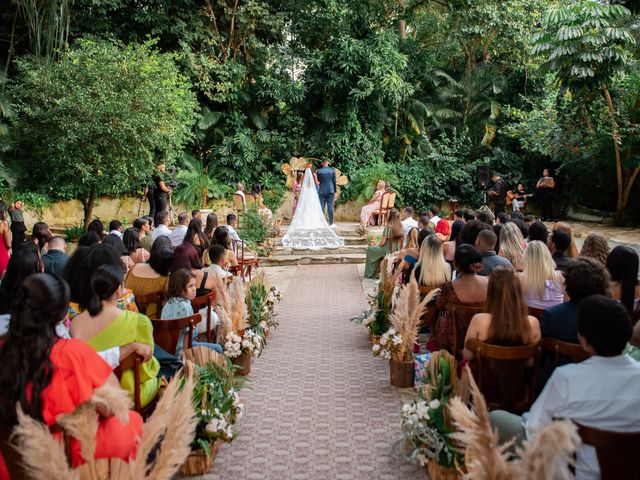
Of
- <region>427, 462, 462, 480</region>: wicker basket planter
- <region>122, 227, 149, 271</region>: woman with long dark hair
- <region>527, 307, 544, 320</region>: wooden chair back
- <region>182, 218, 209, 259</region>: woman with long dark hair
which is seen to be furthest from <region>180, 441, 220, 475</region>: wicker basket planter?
<region>182, 218, 209, 259</region>: woman with long dark hair

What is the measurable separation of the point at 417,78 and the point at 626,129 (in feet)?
26.2

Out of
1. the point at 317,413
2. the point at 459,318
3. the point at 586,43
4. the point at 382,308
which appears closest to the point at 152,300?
the point at 317,413

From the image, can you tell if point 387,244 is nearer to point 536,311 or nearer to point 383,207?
point 536,311

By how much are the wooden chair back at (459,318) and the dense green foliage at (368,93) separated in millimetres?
12767

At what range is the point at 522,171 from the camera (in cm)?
1989

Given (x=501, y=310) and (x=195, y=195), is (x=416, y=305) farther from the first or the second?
(x=195, y=195)

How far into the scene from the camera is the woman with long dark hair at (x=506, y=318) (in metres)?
3.47

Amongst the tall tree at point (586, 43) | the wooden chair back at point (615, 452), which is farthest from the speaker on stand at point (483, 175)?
the wooden chair back at point (615, 452)

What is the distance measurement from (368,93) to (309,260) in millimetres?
7624

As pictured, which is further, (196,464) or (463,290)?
(463,290)

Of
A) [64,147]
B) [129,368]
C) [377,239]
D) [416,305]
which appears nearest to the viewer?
[129,368]

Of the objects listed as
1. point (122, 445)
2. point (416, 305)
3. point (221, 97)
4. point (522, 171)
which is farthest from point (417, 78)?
point (122, 445)

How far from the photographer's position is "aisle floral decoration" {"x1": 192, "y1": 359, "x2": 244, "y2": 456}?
12.2 ft

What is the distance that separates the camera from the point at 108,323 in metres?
3.29
